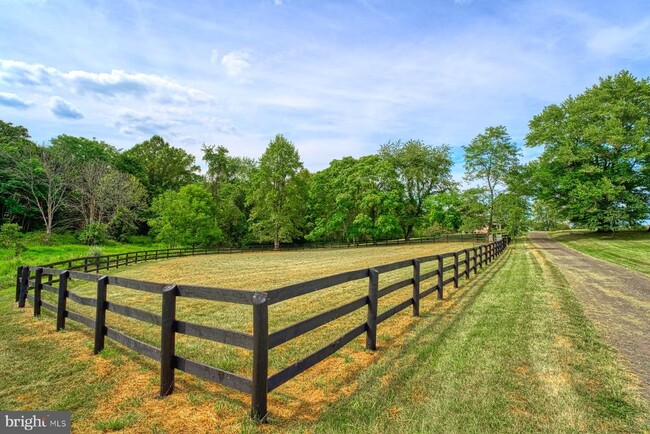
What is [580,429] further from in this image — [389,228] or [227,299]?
[389,228]

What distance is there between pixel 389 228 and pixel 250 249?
18893 millimetres

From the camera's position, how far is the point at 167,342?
3730 mm

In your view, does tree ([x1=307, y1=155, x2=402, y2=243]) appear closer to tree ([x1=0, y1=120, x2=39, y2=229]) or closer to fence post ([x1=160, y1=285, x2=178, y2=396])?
tree ([x1=0, y1=120, x2=39, y2=229])

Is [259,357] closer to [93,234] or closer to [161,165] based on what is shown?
[93,234]

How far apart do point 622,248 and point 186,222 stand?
4259 centimetres

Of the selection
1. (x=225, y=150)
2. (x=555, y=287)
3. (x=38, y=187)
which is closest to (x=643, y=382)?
(x=555, y=287)

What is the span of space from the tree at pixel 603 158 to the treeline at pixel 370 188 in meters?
0.12

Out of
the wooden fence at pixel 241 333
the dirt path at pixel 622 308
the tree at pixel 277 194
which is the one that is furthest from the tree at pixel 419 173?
the wooden fence at pixel 241 333

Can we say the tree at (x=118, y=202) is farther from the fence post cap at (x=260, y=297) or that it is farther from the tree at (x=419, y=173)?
the fence post cap at (x=260, y=297)

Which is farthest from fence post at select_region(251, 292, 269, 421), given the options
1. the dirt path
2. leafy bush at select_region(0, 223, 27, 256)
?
leafy bush at select_region(0, 223, 27, 256)

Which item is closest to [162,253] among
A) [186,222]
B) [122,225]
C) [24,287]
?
[186,222]

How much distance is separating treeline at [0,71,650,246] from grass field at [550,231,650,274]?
1945 millimetres

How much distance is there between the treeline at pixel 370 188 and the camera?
103 feet

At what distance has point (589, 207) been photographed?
31.5 meters
